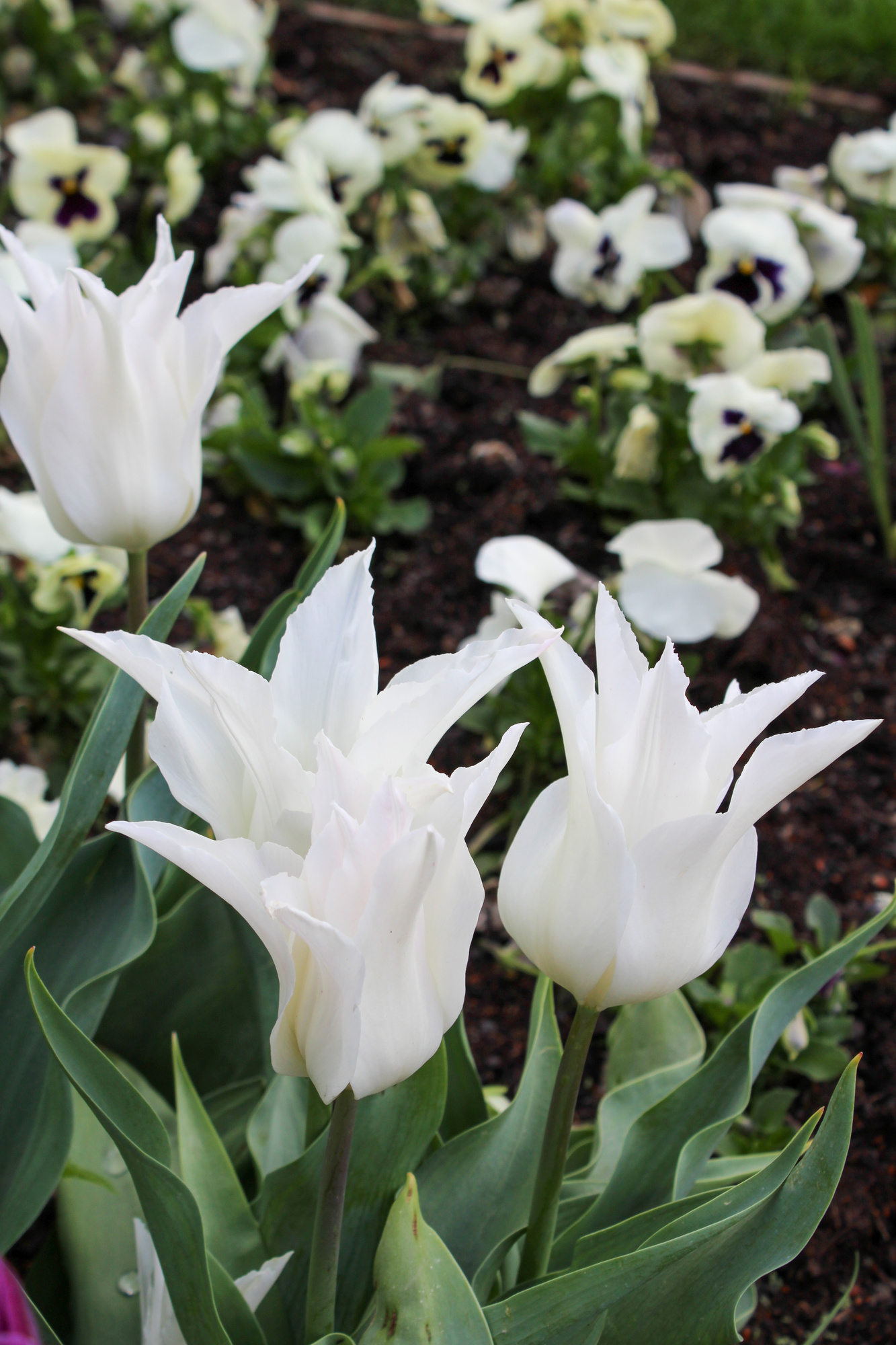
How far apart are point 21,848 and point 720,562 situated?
5.00 ft

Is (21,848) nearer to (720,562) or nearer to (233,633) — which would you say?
(233,633)

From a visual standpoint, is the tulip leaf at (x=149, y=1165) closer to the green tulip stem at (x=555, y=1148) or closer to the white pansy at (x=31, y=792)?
the green tulip stem at (x=555, y=1148)

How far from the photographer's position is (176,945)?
1217mm

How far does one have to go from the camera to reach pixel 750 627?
2.20 meters

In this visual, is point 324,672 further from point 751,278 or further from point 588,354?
point 751,278

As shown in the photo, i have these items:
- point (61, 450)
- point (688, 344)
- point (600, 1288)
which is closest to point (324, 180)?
point (688, 344)

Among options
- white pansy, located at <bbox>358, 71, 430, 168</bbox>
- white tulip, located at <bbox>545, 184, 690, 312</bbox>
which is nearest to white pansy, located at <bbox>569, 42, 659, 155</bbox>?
white pansy, located at <bbox>358, 71, 430, 168</bbox>

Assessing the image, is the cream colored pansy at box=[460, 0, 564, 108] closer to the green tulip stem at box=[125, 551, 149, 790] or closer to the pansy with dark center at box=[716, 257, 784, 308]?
the pansy with dark center at box=[716, 257, 784, 308]

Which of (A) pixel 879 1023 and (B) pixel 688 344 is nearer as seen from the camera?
(A) pixel 879 1023

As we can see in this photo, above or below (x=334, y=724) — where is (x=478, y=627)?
below

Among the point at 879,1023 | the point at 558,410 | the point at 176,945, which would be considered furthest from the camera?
the point at 558,410

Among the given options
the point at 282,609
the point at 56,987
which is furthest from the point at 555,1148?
the point at 282,609

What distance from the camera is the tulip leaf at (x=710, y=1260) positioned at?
743 millimetres

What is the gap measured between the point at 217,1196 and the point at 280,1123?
11cm
